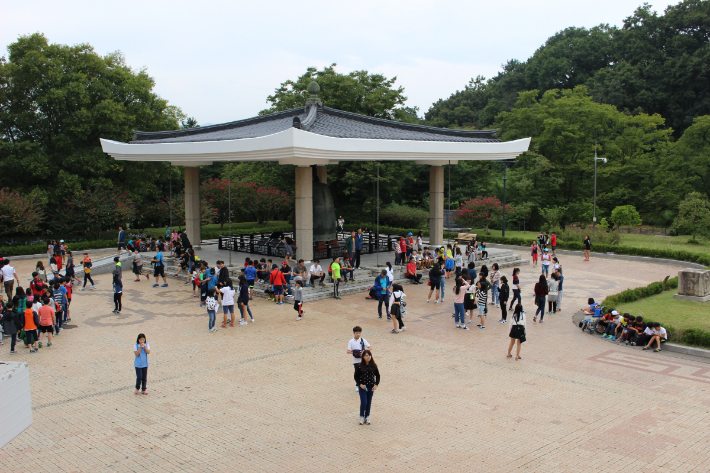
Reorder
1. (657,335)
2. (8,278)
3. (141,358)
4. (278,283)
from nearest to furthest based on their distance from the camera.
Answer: (141,358) < (657,335) < (278,283) < (8,278)

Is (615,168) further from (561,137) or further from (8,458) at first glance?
(8,458)

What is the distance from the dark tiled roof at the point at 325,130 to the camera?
2280cm

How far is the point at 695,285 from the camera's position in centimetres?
1875

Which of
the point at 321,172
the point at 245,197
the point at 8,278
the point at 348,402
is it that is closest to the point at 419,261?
the point at 321,172

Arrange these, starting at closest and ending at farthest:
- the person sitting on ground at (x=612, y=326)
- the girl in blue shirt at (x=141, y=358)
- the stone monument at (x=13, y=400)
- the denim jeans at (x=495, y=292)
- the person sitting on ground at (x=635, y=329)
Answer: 1. the stone monument at (x=13, y=400)
2. the girl in blue shirt at (x=141, y=358)
3. the person sitting on ground at (x=635, y=329)
4. the person sitting on ground at (x=612, y=326)
5. the denim jeans at (x=495, y=292)

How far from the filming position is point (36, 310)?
44.3 feet

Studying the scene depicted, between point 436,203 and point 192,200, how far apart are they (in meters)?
12.3

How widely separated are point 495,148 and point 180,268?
15.0 meters

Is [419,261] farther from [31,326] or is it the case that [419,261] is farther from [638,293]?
[31,326]

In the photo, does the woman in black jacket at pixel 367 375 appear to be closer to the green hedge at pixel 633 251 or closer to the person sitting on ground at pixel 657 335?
the person sitting on ground at pixel 657 335

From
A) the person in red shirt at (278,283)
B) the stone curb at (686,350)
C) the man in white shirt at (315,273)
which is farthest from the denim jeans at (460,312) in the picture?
the person in red shirt at (278,283)

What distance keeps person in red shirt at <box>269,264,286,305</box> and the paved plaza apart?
1.90m

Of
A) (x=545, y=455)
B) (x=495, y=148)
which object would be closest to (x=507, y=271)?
(x=495, y=148)

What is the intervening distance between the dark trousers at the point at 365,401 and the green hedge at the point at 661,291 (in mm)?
9355
